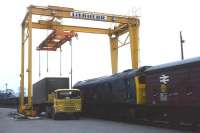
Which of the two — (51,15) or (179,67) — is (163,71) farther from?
(51,15)

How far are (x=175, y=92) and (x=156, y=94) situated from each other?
1.68m

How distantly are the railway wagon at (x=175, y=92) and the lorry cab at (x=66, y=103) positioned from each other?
718 centimetres

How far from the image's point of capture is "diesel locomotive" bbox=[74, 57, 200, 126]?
16.0 m

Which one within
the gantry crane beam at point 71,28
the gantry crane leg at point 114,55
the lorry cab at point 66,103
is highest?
the gantry crane beam at point 71,28

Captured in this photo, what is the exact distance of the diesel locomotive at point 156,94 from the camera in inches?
632

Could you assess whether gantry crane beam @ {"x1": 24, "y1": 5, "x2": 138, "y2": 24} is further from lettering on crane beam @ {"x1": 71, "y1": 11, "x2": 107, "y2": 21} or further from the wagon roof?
the wagon roof

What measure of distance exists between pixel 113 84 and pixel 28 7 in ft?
29.9

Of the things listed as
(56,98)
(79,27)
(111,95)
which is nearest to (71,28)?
(79,27)

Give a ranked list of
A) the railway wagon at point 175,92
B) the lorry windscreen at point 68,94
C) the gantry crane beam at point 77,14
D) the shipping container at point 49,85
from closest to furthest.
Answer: the railway wagon at point 175,92 → the lorry windscreen at point 68,94 → the gantry crane beam at point 77,14 → the shipping container at point 49,85

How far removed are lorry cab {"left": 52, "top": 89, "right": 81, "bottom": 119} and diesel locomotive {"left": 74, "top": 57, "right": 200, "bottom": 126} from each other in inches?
60.3

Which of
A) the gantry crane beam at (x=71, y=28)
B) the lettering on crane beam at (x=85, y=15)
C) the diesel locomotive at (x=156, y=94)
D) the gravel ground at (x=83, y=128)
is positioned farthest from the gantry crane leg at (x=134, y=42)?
the gravel ground at (x=83, y=128)

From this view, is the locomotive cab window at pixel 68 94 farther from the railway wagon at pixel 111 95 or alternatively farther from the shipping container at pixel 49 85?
the shipping container at pixel 49 85

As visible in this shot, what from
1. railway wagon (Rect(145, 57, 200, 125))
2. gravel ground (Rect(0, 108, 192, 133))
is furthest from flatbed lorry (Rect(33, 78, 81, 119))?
railway wagon (Rect(145, 57, 200, 125))

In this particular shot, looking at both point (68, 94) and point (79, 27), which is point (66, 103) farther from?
point (79, 27)
